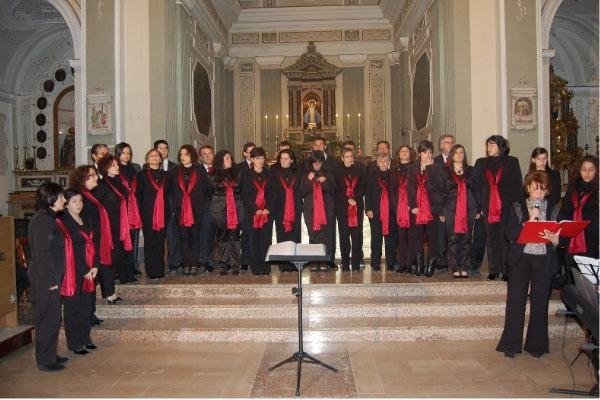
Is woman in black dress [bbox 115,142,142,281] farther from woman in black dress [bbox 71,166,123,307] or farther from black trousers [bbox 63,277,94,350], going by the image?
black trousers [bbox 63,277,94,350]

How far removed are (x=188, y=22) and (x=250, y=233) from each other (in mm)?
5871

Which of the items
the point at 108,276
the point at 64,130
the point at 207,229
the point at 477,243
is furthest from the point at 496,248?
the point at 64,130

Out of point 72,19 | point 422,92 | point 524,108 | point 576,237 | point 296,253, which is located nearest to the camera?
point 296,253

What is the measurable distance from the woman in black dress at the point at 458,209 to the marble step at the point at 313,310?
794 millimetres

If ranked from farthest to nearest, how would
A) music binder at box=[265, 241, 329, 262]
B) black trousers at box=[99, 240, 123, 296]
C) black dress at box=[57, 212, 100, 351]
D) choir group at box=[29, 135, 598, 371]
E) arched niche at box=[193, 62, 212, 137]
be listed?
arched niche at box=[193, 62, 212, 137] < choir group at box=[29, 135, 598, 371] < black trousers at box=[99, 240, 123, 296] < black dress at box=[57, 212, 100, 351] < music binder at box=[265, 241, 329, 262]

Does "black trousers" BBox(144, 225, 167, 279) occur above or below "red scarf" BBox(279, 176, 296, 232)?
below

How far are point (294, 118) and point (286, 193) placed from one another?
322 inches

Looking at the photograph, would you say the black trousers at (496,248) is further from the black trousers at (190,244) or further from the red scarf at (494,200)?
the black trousers at (190,244)

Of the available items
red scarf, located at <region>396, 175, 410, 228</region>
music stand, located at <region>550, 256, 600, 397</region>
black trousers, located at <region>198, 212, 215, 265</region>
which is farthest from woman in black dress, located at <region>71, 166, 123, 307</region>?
music stand, located at <region>550, 256, 600, 397</region>

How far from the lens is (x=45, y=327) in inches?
186

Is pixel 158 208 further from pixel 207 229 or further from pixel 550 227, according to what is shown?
pixel 550 227

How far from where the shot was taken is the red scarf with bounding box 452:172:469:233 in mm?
6645

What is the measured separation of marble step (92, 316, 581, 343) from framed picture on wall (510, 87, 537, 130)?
4.05 metres

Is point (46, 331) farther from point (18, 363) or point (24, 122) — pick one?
point (24, 122)
